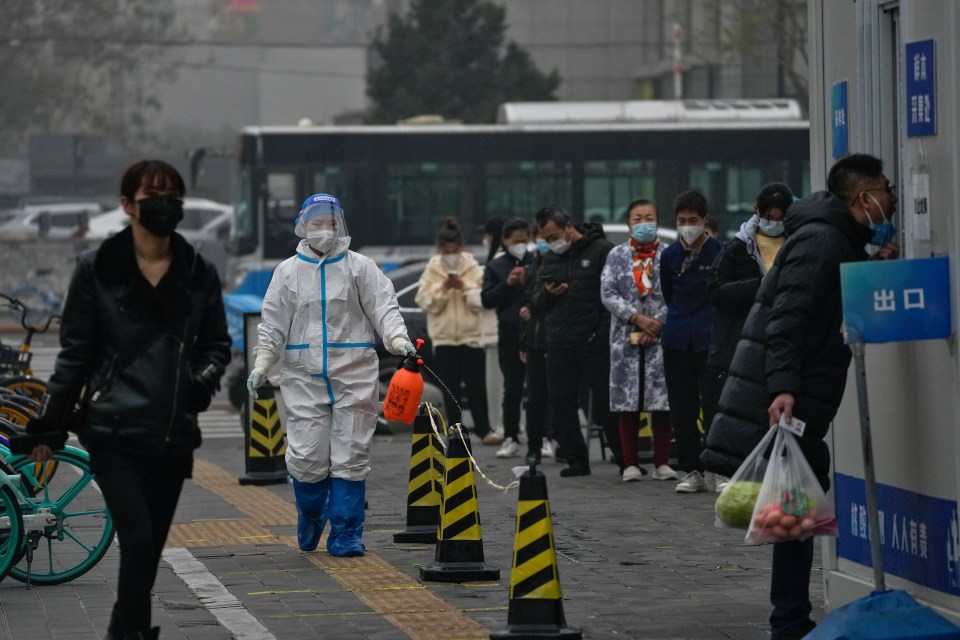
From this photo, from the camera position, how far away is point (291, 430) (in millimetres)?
9164

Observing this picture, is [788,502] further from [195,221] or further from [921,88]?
[195,221]

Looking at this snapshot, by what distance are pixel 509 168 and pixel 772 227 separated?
17.8 m

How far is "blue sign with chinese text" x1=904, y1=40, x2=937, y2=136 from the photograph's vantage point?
6004 millimetres

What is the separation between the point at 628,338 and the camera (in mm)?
12141

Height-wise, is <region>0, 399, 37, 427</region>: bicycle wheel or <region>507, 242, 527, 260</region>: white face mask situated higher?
<region>507, 242, 527, 260</region>: white face mask

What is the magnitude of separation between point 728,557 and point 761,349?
282 cm

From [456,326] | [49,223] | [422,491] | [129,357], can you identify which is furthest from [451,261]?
[49,223]

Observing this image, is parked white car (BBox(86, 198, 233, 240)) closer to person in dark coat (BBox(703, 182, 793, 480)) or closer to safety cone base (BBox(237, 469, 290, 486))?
safety cone base (BBox(237, 469, 290, 486))

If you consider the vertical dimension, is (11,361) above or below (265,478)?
above

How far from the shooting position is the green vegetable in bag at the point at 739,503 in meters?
6.17

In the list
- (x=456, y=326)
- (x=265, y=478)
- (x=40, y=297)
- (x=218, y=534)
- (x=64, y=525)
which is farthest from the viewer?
(x=40, y=297)

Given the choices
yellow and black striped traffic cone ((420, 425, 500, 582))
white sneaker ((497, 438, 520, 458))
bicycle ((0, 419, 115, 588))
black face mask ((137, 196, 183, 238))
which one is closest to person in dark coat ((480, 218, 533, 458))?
white sneaker ((497, 438, 520, 458))

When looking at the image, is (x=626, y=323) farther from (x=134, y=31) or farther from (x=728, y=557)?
(x=134, y=31)

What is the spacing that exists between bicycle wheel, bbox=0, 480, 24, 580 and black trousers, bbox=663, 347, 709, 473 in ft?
15.4
